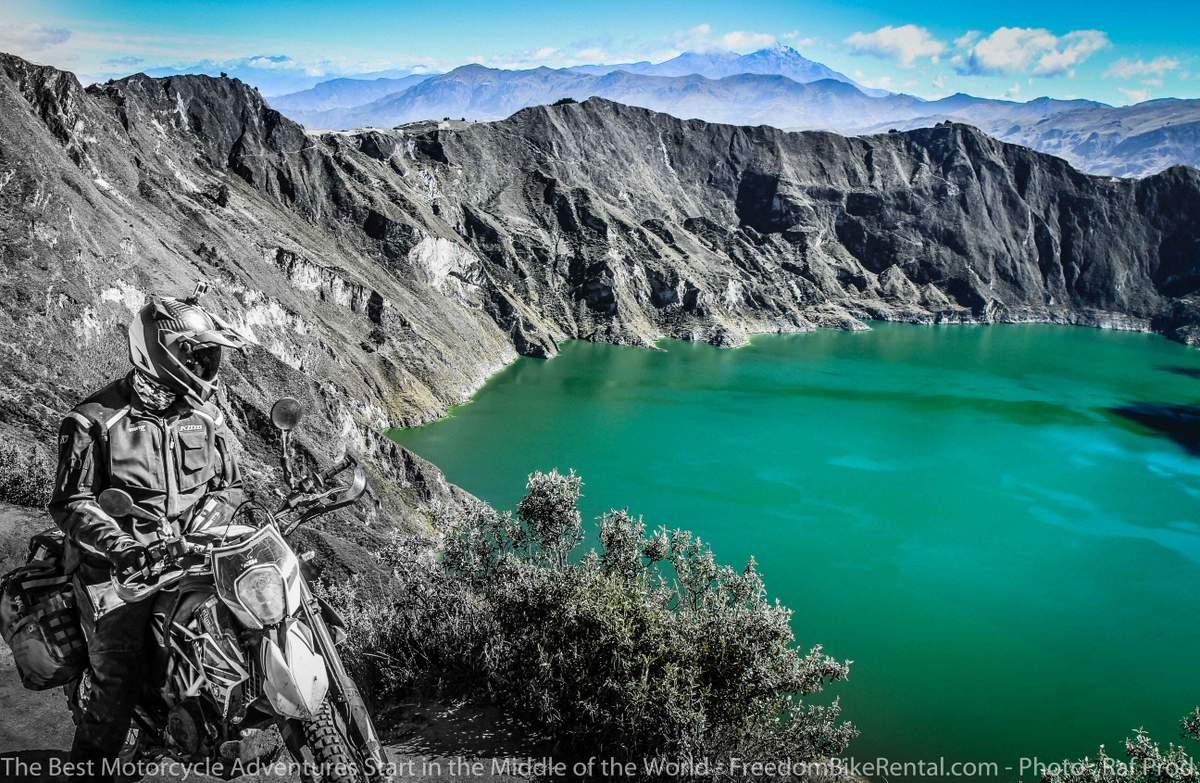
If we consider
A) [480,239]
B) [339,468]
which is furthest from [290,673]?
[480,239]

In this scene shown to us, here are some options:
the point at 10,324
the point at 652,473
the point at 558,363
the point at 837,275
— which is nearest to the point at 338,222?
the point at 558,363

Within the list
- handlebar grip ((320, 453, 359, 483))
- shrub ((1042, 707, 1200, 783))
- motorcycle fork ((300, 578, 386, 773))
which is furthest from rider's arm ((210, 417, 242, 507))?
shrub ((1042, 707, 1200, 783))

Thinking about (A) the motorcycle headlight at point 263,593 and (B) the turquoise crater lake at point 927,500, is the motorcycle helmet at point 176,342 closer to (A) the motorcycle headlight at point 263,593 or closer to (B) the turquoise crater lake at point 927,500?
(A) the motorcycle headlight at point 263,593

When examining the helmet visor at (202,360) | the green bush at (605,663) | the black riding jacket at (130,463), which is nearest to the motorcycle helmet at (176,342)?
the helmet visor at (202,360)

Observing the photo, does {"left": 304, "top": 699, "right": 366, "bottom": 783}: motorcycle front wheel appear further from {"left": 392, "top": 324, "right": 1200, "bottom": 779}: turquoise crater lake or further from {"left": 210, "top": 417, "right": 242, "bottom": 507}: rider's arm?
{"left": 392, "top": 324, "right": 1200, "bottom": 779}: turquoise crater lake

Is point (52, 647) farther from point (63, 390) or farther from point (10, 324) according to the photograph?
point (10, 324)

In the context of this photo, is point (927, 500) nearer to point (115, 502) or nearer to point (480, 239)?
point (115, 502)
